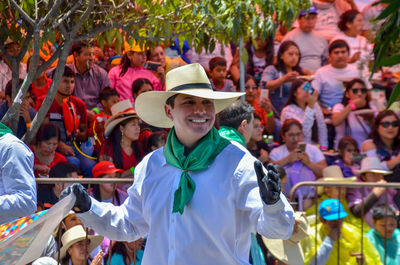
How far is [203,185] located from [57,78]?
10.6 ft

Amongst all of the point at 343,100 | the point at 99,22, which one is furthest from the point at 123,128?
the point at 343,100

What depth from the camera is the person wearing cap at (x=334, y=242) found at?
6.35 meters

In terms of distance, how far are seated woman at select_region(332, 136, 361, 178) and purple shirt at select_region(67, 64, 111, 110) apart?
2.94 m

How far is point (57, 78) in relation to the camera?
248 inches

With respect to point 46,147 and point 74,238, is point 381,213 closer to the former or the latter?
point 74,238

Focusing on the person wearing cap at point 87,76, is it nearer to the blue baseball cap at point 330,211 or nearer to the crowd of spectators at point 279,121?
the crowd of spectators at point 279,121

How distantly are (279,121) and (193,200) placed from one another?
5.59m

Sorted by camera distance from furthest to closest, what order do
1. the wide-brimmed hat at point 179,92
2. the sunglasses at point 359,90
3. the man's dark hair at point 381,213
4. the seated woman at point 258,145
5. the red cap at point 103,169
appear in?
the sunglasses at point 359,90
the seated woman at point 258,145
the red cap at point 103,169
the man's dark hair at point 381,213
the wide-brimmed hat at point 179,92

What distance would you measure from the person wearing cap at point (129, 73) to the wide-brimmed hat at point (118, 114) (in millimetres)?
709

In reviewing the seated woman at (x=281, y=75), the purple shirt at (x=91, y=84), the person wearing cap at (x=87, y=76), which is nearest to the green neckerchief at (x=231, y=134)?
the person wearing cap at (x=87, y=76)

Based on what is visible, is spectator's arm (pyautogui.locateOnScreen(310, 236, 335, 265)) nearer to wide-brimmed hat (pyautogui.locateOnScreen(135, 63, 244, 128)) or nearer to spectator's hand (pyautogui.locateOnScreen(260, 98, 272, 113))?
spectator's hand (pyautogui.locateOnScreen(260, 98, 272, 113))

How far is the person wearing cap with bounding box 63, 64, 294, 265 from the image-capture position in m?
3.32

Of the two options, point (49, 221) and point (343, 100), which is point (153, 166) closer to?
point (49, 221)

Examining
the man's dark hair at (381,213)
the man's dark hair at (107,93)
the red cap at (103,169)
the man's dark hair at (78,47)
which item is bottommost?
the man's dark hair at (381,213)
